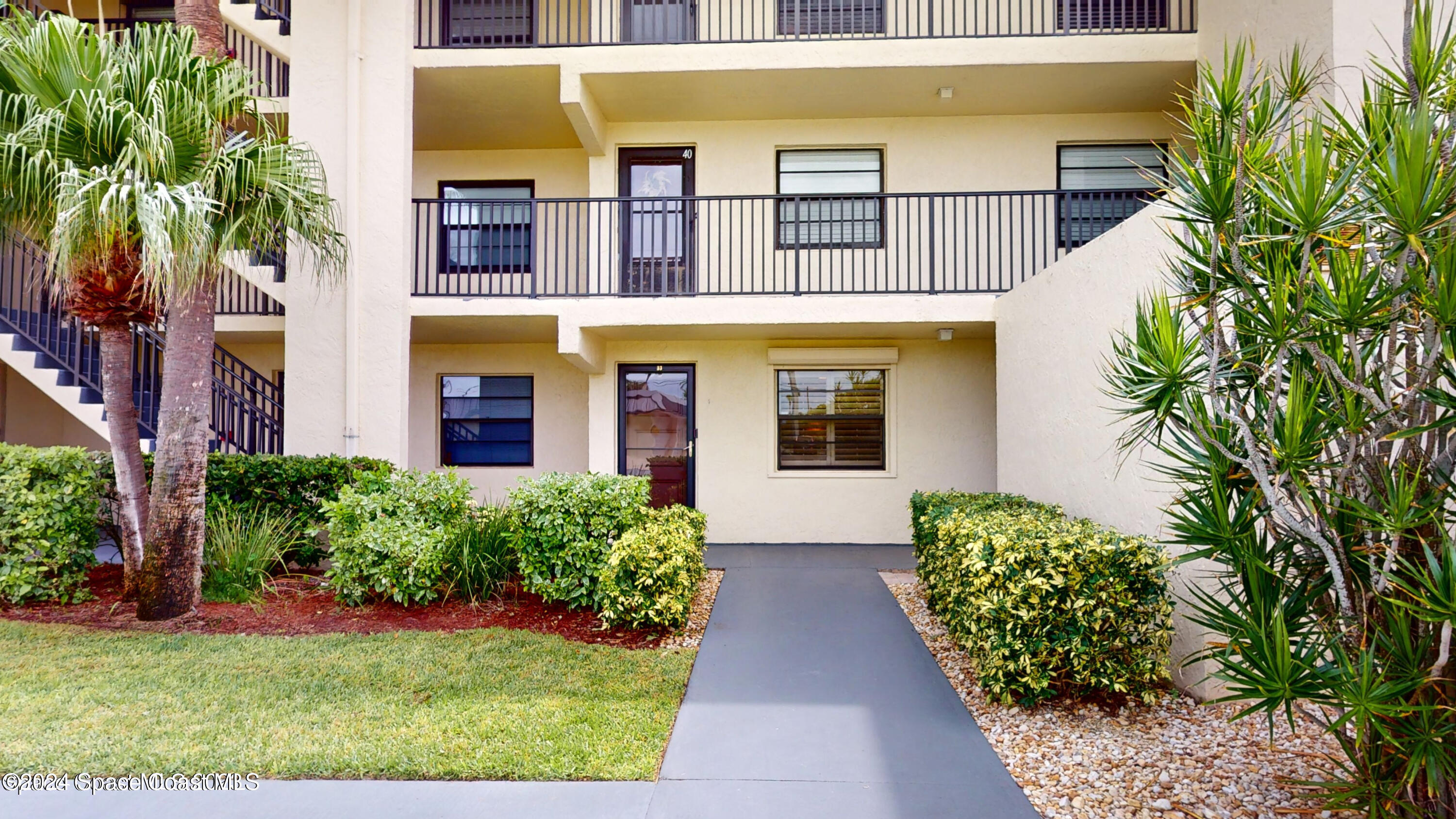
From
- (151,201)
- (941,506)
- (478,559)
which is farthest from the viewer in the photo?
(941,506)

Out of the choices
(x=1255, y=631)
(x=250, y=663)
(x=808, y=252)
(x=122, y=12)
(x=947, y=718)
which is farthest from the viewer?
(x=122, y=12)

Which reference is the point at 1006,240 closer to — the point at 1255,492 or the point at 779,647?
the point at 779,647

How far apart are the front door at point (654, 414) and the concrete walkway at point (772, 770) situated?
14.1ft

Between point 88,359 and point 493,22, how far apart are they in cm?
636

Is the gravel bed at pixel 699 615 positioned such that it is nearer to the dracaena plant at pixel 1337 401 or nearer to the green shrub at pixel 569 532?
A: the green shrub at pixel 569 532

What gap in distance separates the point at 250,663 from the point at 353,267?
4.63 meters

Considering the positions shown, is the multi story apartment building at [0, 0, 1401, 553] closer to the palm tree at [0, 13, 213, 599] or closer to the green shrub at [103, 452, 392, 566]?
the green shrub at [103, 452, 392, 566]

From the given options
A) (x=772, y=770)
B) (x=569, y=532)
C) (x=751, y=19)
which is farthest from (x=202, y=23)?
A: (x=772, y=770)

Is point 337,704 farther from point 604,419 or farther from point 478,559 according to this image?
point 604,419

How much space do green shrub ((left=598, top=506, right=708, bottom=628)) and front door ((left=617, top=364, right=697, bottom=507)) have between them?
13.0ft

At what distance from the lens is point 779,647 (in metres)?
5.45

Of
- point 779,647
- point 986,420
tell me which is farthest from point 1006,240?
point 779,647

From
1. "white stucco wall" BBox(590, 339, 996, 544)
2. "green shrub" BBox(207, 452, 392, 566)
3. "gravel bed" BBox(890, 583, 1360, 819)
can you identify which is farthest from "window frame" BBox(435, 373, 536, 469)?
"gravel bed" BBox(890, 583, 1360, 819)

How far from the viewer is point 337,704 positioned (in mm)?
4133
